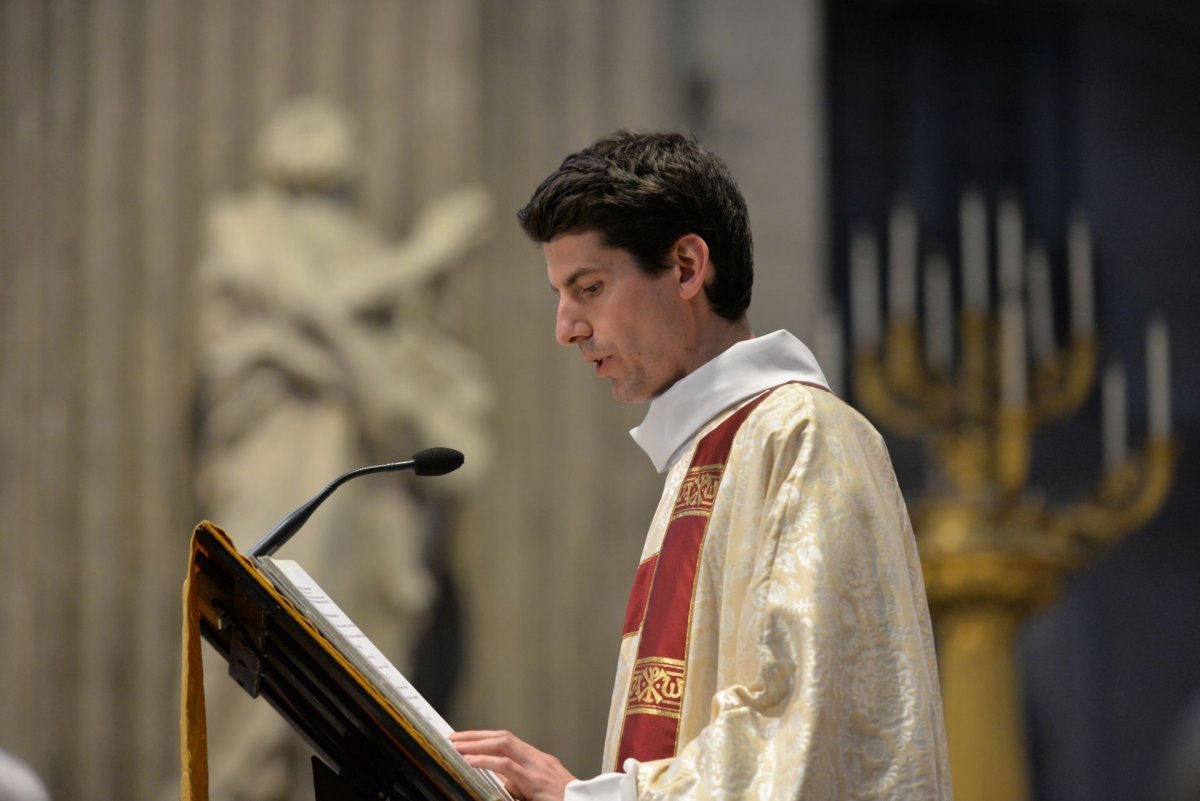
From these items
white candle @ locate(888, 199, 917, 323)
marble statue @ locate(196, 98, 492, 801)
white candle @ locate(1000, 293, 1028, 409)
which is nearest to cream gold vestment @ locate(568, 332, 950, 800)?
marble statue @ locate(196, 98, 492, 801)

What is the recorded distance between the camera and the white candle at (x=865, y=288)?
298 inches

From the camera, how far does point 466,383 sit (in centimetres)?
664

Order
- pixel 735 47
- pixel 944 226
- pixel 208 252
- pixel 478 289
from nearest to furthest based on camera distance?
pixel 208 252
pixel 478 289
pixel 735 47
pixel 944 226

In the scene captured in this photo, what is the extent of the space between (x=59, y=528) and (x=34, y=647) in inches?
17.1

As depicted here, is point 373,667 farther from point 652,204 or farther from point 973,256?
point 973,256

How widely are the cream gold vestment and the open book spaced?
96 mm

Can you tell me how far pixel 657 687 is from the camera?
6.22 feet

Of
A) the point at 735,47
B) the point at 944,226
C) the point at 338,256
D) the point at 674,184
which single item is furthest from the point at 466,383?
the point at 674,184

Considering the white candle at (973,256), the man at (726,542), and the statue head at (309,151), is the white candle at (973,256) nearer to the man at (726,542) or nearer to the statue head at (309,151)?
the statue head at (309,151)

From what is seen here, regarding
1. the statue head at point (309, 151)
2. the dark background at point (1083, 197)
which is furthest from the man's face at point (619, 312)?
the dark background at point (1083, 197)

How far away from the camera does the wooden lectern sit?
179 centimetres

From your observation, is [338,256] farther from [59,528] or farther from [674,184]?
[674,184]

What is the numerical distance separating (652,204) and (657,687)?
0.50 metres

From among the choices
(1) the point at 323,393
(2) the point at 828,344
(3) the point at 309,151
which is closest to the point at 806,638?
(1) the point at 323,393
